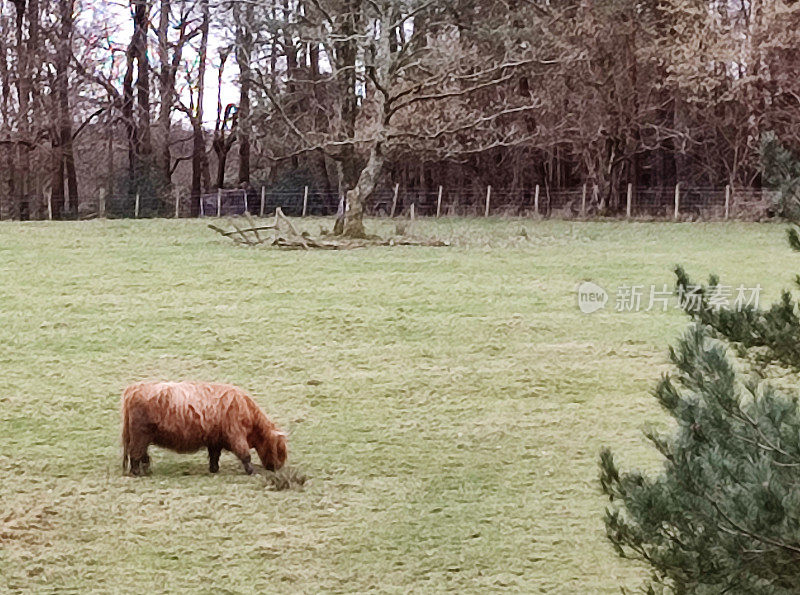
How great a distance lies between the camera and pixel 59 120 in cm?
2450

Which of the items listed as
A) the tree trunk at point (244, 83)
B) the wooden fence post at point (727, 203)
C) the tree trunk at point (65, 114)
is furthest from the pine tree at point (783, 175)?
the tree trunk at point (65, 114)

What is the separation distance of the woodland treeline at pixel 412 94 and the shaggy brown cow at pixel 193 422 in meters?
11.2

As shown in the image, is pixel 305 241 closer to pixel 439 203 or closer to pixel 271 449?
pixel 271 449

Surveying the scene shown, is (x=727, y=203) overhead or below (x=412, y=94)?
below

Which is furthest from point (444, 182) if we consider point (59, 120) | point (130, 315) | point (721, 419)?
point (721, 419)

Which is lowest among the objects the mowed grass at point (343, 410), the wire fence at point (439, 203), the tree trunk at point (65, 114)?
the mowed grass at point (343, 410)

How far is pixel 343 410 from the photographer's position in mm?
6895

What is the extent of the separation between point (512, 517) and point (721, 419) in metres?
2.73

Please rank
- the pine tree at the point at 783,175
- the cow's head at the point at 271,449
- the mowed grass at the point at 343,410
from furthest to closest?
the cow's head at the point at 271,449 → the mowed grass at the point at 343,410 → the pine tree at the point at 783,175

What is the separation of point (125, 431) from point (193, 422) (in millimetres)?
405

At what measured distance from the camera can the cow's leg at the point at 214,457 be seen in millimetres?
5291

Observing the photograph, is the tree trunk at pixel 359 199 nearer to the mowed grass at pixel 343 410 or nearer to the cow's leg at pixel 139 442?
the mowed grass at pixel 343 410

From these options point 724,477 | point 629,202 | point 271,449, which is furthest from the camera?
point 629,202

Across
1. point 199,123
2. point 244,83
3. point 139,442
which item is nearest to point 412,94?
point 244,83
